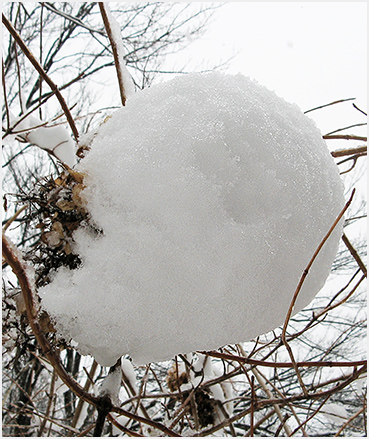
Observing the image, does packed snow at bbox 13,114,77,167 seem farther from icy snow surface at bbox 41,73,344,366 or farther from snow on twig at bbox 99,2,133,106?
icy snow surface at bbox 41,73,344,366

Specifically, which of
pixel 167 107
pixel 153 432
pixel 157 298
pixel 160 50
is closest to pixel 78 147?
pixel 167 107

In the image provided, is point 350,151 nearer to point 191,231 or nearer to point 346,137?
point 346,137

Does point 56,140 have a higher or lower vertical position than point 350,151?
higher

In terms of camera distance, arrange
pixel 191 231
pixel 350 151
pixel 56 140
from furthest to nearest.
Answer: pixel 56 140 → pixel 350 151 → pixel 191 231

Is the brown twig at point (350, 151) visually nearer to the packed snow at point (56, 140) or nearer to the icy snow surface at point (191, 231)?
the icy snow surface at point (191, 231)

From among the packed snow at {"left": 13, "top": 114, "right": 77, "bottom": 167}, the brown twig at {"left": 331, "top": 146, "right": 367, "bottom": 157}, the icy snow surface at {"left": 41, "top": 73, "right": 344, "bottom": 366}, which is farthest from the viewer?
the packed snow at {"left": 13, "top": 114, "right": 77, "bottom": 167}

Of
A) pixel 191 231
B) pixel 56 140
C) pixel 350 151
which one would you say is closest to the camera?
pixel 191 231

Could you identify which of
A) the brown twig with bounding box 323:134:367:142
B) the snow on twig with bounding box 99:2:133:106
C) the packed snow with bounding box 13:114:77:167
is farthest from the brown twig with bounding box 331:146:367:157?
the packed snow with bounding box 13:114:77:167

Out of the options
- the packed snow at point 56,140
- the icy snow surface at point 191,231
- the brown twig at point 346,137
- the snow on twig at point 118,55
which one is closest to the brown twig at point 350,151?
→ the brown twig at point 346,137

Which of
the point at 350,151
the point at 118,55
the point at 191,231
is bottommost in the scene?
the point at 191,231

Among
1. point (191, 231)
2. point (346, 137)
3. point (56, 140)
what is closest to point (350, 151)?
point (346, 137)

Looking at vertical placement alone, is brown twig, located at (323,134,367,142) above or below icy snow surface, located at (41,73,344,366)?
above
